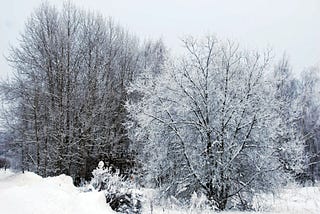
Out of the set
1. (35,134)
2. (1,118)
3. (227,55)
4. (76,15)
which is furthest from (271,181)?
(76,15)

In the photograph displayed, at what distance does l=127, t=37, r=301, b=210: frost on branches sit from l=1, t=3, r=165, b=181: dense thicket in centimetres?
687

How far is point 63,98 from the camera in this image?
68.5 ft

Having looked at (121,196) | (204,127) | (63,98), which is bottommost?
(121,196)

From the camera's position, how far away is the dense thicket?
1981cm

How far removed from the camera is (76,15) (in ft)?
77.2

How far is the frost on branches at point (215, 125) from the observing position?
40.9ft

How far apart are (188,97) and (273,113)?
3.26 metres

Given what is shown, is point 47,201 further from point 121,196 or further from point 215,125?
point 215,125

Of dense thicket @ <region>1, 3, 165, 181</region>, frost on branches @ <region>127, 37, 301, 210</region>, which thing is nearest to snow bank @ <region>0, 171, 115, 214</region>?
frost on branches @ <region>127, 37, 301, 210</region>

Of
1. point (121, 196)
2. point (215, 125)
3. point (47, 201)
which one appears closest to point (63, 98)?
point (215, 125)

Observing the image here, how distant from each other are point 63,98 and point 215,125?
37.9 ft

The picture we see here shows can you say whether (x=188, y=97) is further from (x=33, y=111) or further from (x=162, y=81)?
(x=33, y=111)

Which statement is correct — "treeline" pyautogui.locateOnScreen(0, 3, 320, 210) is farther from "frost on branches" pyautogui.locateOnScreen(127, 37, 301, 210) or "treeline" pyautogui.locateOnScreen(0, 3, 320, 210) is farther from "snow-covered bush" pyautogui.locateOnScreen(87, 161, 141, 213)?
"snow-covered bush" pyautogui.locateOnScreen(87, 161, 141, 213)

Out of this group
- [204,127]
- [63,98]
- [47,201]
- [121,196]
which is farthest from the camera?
[63,98]
